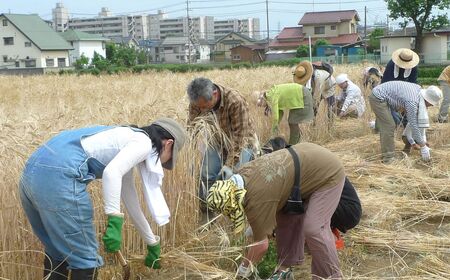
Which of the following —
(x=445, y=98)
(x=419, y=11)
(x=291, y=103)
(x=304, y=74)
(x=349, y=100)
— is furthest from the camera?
(x=419, y=11)

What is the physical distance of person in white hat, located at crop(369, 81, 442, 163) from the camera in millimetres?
5637

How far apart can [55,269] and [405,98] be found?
4131 mm

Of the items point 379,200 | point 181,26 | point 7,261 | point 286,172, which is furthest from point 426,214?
point 181,26

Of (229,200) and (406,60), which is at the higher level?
(406,60)

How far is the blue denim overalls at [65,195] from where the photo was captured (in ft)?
8.18

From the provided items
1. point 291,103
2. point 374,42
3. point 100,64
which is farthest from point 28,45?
point 291,103

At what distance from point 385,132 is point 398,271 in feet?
9.97

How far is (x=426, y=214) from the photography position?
4.61 m

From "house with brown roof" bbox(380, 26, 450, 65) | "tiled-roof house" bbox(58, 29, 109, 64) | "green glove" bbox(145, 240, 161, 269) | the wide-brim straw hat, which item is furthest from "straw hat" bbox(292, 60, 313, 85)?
"tiled-roof house" bbox(58, 29, 109, 64)

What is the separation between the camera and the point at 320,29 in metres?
50.4

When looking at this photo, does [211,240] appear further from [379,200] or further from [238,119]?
[379,200]

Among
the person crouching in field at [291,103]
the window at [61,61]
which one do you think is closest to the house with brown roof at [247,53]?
the window at [61,61]

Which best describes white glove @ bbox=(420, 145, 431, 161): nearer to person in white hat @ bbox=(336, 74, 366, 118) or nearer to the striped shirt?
the striped shirt

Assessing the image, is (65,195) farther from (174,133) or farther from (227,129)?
(227,129)
